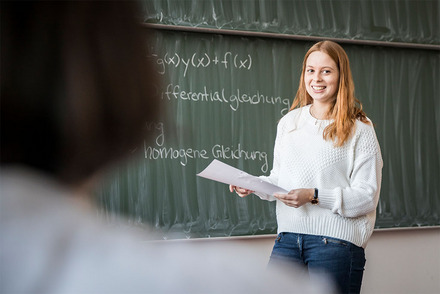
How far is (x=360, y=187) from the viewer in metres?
2.07

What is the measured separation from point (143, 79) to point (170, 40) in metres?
2.68

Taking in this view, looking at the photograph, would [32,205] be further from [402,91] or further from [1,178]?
[402,91]

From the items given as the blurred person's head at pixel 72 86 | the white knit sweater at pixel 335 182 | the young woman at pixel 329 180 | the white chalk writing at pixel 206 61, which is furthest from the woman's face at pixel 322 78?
the blurred person's head at pixel 72 86

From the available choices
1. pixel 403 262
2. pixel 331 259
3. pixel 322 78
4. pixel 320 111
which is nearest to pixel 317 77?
pixel 322 78

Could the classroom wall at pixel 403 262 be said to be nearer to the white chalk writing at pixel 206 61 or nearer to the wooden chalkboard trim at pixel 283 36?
the wooden chalkboard trim at pixel 283 36

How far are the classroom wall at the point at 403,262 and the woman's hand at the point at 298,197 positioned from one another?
5.00 feet

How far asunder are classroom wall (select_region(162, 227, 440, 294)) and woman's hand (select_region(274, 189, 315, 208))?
1525 mm

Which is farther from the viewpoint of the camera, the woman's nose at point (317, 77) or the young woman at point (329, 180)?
the woman's nose at point (317, 77)

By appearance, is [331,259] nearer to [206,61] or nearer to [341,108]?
[341,108]

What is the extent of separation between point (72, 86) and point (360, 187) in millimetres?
1812

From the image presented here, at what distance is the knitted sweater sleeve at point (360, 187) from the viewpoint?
6.73ft

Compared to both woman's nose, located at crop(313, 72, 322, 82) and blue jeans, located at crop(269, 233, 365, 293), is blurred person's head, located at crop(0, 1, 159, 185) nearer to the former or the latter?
blue jeans, located at crop(269, 233, 365, 293)

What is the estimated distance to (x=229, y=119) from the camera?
3121 millimetres

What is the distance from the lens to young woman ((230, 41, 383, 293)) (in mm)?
2062
